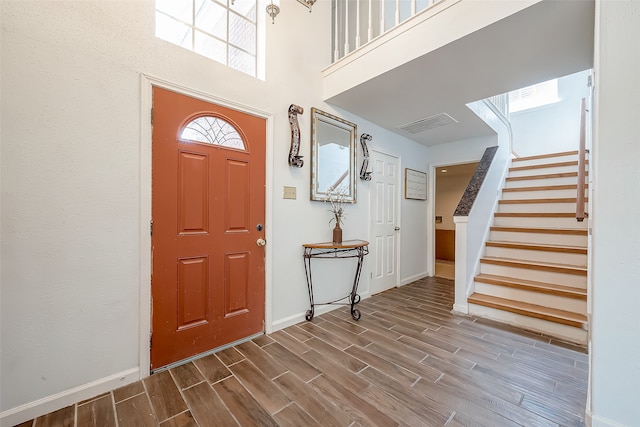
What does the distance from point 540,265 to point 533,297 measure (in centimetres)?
38

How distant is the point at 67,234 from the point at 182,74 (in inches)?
51.5

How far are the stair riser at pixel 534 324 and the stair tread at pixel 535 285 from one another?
0.32 m

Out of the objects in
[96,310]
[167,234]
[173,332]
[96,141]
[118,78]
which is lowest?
[173,332]

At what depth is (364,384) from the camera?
168 cm

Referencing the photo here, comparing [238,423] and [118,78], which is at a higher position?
[118,78]

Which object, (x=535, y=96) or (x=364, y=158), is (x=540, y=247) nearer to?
(x=364, y=158)

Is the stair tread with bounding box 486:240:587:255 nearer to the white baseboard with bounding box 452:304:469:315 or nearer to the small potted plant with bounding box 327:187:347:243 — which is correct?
the white baseboard with bounding box 452:304:469:315

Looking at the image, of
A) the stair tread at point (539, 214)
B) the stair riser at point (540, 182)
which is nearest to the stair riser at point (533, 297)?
the stair tread at point (539, 214)

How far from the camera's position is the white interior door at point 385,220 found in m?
3.55

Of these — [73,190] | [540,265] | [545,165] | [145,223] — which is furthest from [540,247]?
[73,190]

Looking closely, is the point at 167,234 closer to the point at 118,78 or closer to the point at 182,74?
the point at 118,78

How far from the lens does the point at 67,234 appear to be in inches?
58.5

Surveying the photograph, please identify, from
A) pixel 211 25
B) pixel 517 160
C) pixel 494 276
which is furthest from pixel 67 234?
pixel 517 160

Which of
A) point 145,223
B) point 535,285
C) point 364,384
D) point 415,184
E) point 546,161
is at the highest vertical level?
point 546,161
